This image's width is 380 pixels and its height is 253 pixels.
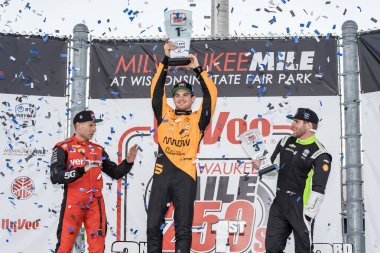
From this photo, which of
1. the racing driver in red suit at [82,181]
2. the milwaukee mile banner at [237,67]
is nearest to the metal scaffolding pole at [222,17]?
the milwaukee mile banner at [237,67]

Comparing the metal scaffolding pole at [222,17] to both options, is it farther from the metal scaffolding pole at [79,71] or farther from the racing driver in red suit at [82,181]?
the racing driver in red suit at [82,181]

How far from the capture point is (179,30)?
18.6ft

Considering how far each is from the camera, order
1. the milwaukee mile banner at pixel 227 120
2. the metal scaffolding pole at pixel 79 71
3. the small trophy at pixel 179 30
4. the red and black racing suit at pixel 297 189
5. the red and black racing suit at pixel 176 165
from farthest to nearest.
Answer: the metal scaffolding pole at pixel 79 71 → the milwaukee mile banner at pixel 227 120 → the red and black racing suit at pixel 297 189 → the small trophy at pixel 179 30 → the red and black racing suit at pixel 176 165

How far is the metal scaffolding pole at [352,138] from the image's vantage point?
21.2 ft

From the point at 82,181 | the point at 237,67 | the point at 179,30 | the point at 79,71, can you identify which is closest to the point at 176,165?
the point at 82,181

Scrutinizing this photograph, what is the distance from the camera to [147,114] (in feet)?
23.2

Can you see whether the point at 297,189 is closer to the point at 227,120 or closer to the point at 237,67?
the point at 227,120

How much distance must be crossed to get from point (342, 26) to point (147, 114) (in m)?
2.78

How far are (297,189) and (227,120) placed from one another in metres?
1.55

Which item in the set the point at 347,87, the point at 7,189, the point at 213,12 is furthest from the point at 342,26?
the point at 7,189

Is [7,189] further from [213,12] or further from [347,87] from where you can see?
[213,12]

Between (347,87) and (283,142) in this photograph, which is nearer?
(283,142)

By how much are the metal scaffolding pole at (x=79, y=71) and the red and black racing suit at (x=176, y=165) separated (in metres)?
A: 1.80

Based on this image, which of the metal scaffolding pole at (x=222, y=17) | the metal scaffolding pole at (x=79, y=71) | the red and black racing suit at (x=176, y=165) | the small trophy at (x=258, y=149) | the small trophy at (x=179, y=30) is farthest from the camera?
the metal scaffolding pole at (x=222, y=17)
